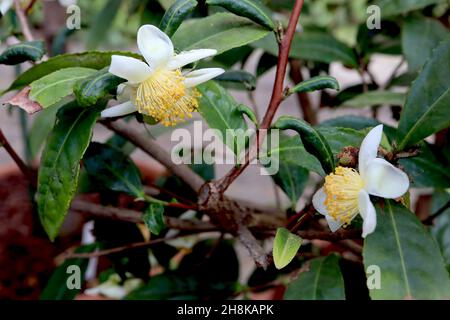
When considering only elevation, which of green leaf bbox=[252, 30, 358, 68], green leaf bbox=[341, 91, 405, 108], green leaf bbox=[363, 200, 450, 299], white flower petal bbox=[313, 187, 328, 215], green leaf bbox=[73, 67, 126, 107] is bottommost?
green leaf bbox=[363, 200, 450, 299]

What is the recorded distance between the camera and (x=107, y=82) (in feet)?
1.82

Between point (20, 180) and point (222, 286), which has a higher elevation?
point (20, 180)

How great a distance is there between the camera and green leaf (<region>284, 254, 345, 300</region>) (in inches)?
28.6

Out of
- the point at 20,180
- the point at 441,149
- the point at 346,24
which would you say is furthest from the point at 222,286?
the point at 346,24

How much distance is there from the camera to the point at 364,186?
542 mm

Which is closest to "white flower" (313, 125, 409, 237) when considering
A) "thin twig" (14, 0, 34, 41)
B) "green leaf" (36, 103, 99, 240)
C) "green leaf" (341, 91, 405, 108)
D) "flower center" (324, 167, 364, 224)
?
"flower center" (324, 167, 364, 224)

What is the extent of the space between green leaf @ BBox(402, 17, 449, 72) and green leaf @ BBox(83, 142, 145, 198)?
0.46m

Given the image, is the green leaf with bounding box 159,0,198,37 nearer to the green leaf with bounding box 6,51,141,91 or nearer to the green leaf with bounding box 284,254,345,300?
the green leaf with bounding box 6,51,141,91

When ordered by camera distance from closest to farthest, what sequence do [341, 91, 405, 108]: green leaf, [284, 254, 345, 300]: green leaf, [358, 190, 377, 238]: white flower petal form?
[358, 190, 377, 238]: white flower petal → [284, 254, 345, 300]: green leaf → [341, 91, 405, 108]: green leaf

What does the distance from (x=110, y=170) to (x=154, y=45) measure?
29 centimetres

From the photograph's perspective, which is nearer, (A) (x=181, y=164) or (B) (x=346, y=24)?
(A) (x=181, y=164)

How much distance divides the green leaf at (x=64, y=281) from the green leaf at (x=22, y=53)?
344mm

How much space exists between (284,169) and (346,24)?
155 inches

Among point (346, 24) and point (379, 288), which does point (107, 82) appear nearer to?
point (379, 288)
